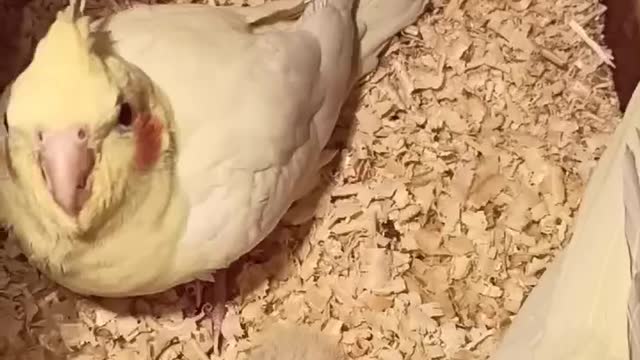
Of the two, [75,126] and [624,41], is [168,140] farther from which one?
[624,41]

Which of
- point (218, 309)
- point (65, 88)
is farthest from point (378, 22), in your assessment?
point (65, 88)

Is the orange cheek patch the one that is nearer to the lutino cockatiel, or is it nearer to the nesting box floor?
the lutino cockatiel

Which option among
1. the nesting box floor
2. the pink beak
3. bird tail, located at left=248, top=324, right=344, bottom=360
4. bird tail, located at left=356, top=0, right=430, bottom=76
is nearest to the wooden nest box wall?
the nesting box floor

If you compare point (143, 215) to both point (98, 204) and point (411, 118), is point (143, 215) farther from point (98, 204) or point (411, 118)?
point (411, 118)

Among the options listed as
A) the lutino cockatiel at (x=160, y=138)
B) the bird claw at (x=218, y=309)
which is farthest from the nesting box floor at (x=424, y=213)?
the lutino cockatiel at (x=160, y=138)

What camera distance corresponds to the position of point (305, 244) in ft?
5.96

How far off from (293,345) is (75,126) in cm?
52

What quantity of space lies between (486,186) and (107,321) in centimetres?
57

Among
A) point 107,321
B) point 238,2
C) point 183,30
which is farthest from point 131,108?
point 238,2

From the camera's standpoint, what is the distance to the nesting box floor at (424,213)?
1743 millimetres

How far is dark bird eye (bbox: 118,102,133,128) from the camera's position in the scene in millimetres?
1404

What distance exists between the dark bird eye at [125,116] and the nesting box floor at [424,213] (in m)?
0.40

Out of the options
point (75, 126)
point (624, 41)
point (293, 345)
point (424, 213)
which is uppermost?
point (75, 126)

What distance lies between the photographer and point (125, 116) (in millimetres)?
1415
